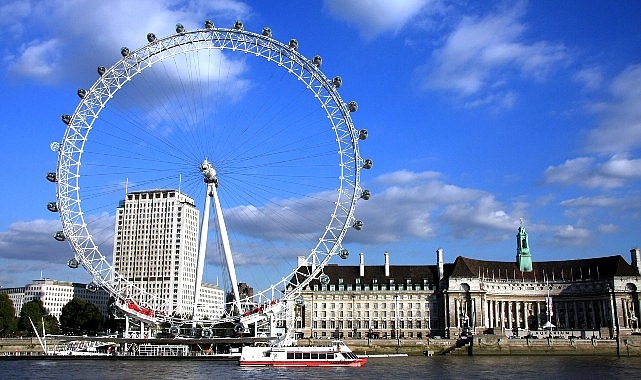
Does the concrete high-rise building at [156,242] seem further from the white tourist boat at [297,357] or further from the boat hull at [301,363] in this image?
the boat hull at [301,363]

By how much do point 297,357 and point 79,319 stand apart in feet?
227

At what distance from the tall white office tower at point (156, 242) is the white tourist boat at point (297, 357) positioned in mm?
114569

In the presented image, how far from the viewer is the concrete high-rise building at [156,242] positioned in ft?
612

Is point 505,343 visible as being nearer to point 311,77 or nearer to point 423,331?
point 423,331

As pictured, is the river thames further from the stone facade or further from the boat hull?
the stone facade

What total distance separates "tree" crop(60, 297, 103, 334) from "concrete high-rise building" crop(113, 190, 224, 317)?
5344 cm

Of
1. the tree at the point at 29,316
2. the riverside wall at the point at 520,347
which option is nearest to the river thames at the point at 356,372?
the riverside wall at the point at 520,347

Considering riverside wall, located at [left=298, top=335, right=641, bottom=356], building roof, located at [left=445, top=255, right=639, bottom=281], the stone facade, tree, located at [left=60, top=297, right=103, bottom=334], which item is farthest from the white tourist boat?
tree, located at [left=60, top=297, right=103, bottom=334]

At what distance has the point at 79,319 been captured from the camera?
127188mm

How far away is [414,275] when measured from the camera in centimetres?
12581

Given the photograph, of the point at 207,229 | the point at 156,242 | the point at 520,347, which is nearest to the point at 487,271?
the point at 520,347

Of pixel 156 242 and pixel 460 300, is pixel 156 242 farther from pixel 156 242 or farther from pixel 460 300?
pixel 460 300

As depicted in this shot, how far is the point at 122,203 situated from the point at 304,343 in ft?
374

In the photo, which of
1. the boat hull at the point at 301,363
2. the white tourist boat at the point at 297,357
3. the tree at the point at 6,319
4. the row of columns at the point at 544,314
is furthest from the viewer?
the row of columns at the point at 544,314
